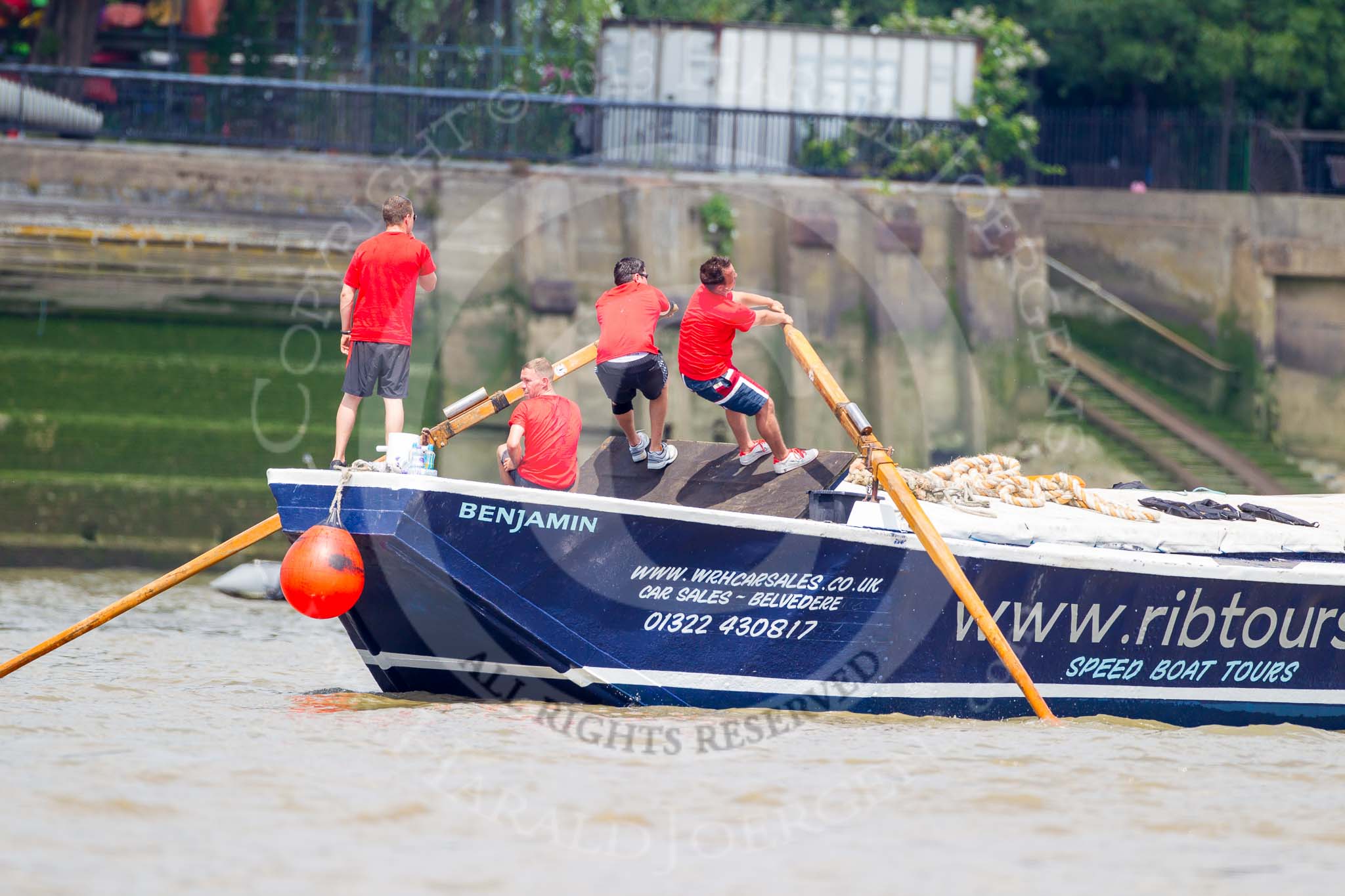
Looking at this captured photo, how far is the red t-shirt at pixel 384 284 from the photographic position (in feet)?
28.0

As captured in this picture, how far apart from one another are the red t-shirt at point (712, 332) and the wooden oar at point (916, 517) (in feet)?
0.99

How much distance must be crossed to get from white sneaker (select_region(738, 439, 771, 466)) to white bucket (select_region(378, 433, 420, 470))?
84.5 inches

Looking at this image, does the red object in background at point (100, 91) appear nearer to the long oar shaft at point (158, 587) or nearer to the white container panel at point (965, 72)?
the white container panel at point (965, 72)

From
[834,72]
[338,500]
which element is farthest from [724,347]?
[834,72]

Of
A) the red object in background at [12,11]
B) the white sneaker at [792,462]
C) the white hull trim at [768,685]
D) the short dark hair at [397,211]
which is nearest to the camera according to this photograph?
the white hull trim at [768,685]

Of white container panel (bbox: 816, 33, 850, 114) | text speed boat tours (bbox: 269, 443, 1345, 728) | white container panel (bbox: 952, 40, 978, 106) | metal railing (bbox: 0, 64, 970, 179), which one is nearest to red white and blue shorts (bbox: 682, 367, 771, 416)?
text speed boat tours (bbox: 269, 443, 1345, 728)

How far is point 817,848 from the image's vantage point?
6199 millimetres

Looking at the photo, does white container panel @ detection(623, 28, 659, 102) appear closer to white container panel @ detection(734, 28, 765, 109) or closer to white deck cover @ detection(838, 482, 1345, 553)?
white container panel @ detection(734, 28, 765, 109)

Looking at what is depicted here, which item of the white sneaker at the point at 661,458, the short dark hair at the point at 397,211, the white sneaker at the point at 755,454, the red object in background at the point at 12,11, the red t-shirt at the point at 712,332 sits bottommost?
the white sneaker at the point at 661,458

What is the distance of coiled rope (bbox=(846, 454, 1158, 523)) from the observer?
A: 923 cm

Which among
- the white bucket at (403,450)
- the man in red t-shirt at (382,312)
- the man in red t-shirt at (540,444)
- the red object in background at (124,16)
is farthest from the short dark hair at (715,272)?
the red object in background at (124,16)

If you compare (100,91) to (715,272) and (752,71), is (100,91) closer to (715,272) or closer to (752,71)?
(752,71)

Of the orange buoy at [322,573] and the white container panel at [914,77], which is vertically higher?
the white container panel at [914,77]

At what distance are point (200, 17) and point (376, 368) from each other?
1542cm
